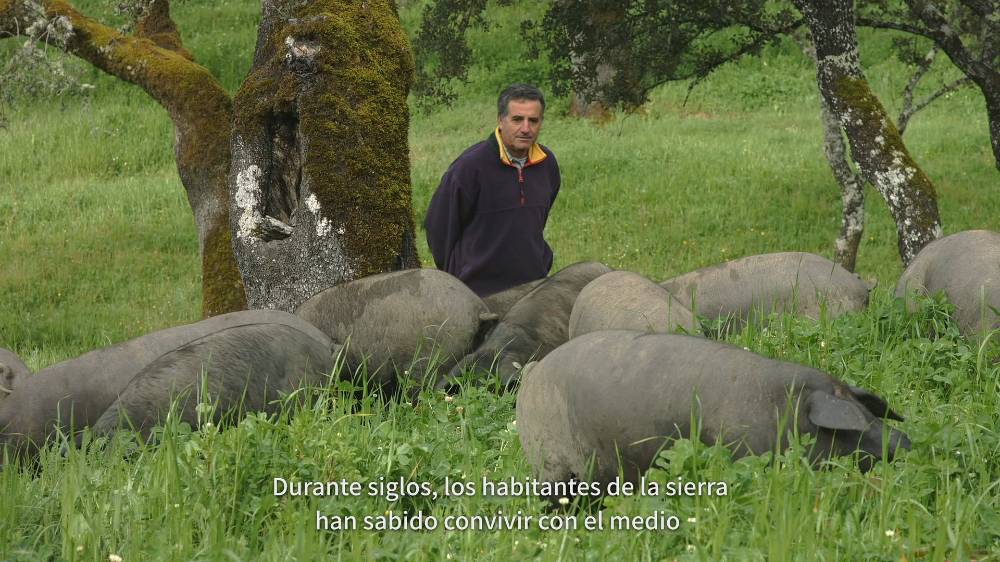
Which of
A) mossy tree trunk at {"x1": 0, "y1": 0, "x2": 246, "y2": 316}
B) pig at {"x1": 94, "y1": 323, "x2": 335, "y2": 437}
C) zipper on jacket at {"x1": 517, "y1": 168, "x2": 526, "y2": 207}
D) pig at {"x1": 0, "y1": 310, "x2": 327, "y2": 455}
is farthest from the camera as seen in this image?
mossy tree trunk at {"x1": 0, "y1": 0, "x2": 246, "y2": 316}

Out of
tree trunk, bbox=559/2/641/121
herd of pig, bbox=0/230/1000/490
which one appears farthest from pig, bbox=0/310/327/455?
tree trunk, bbox=559/2/641/121

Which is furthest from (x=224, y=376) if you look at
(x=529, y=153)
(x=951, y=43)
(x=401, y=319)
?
(x=951, y=43)

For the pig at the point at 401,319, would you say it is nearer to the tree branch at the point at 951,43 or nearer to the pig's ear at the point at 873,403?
the pig's ear at the point at 873,403

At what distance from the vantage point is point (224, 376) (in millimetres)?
5258

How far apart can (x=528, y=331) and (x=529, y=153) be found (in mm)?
1514

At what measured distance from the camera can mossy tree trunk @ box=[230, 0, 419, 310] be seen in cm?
742

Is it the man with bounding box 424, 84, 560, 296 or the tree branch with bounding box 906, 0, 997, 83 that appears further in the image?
the tree branch with bounding box 906, 0, 997, 83

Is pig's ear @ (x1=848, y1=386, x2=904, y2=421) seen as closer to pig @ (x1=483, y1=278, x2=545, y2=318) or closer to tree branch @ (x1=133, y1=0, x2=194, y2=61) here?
pig @ (x1=483, y1=278, x2=545, y2=318)

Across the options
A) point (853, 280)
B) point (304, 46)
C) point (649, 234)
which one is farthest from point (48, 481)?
point (649, 234)

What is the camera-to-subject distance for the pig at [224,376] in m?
5.15

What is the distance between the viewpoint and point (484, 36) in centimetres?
2808

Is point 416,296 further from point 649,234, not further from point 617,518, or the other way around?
point 649,234

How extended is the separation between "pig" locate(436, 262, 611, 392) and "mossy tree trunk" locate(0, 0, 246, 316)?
11.2ft

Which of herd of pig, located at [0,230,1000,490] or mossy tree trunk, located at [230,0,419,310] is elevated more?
mossy tree trunk, located at [230,0,419,310]
